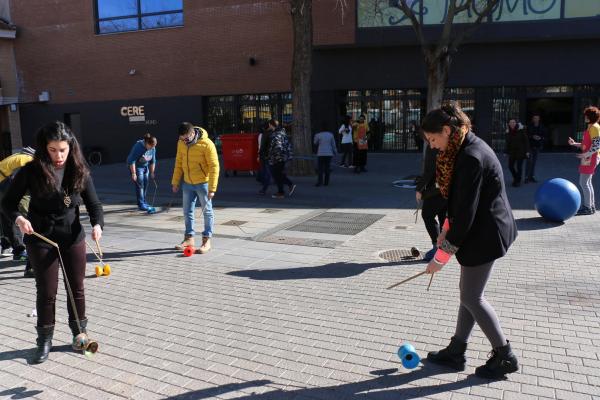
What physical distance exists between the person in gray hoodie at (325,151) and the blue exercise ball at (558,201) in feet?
18.8

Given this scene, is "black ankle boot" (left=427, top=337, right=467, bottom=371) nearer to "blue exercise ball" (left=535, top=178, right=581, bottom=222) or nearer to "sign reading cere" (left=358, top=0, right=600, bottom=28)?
→ "blue exercise ball" (left=535, top=178, right=581, bottom=222)

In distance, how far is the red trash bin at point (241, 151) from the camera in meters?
16.1

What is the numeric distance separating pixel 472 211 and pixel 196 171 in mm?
4771

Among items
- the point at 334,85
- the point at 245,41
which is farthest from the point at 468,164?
the point at 245,41

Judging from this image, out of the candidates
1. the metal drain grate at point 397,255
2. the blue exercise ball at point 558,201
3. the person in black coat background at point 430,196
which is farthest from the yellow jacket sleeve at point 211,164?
the blue exercise ball at point 558,201

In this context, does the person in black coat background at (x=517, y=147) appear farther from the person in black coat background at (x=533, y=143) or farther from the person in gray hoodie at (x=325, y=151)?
the person in gray hoodie at (x=325, y=151)

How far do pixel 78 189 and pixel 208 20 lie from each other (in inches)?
778

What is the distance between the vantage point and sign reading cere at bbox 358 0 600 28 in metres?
18.1

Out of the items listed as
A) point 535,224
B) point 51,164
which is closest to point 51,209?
point 51,164

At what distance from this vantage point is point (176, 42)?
Answer: 23109mm

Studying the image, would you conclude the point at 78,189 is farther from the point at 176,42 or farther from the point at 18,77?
the point at 18,77

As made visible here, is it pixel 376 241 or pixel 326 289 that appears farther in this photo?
pixel 376 241

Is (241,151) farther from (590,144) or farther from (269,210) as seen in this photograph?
(590,144)

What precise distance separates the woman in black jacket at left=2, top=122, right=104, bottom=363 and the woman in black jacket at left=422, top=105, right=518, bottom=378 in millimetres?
2619
